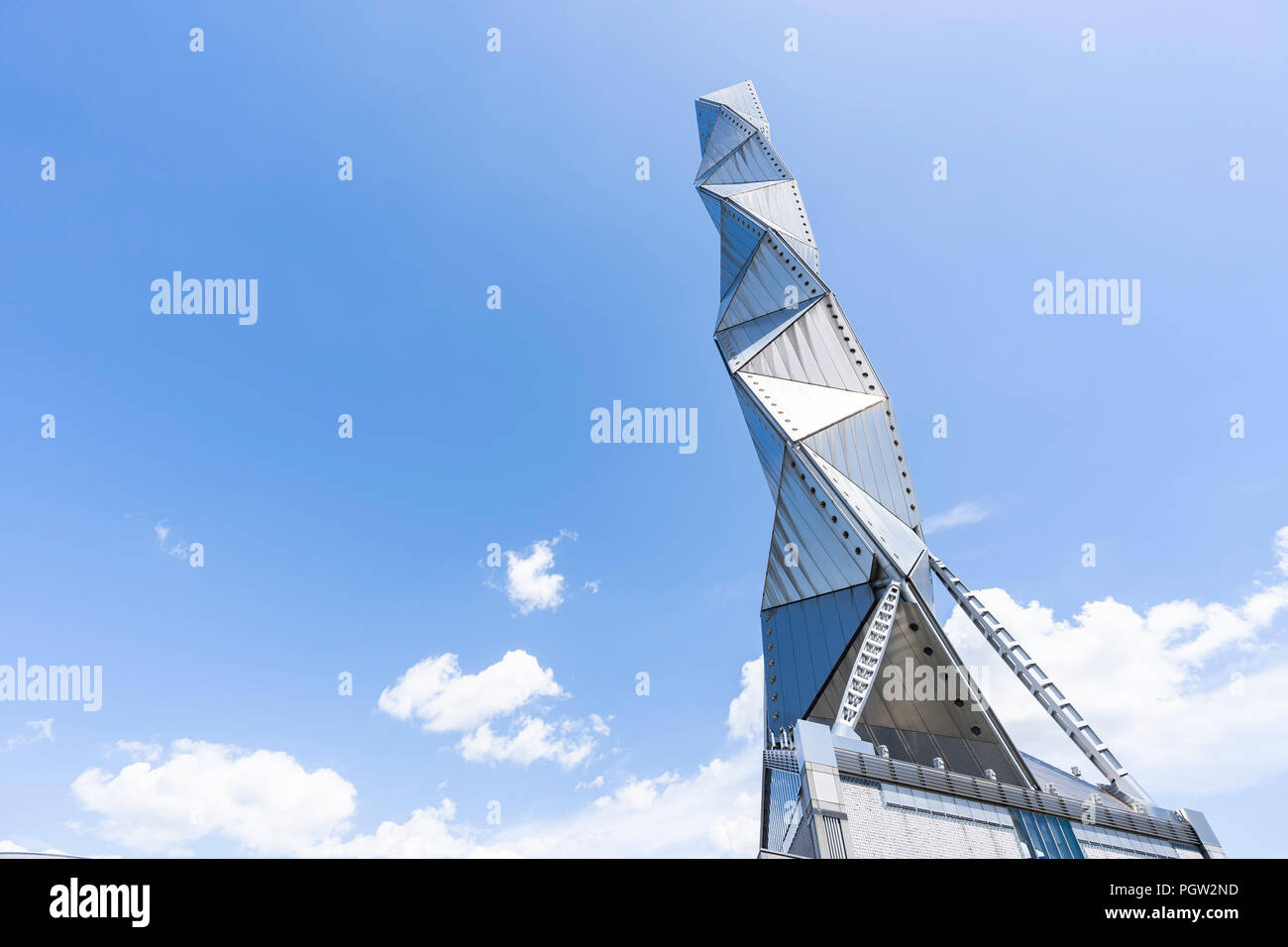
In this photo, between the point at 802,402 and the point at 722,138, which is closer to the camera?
the point at 802,402

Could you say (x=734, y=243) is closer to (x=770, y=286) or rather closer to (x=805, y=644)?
(x=770, y=286)

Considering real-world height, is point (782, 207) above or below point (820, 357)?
above

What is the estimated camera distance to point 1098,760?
21.7 meters

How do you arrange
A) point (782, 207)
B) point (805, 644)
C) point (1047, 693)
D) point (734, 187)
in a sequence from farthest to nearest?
point (734, 187) < point (782, 207) < point (805, 644) < point (1047, 693)

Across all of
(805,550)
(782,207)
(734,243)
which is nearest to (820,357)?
(805,550)

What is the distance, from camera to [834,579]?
102ft

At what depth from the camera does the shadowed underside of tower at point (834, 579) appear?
21984 millimetres

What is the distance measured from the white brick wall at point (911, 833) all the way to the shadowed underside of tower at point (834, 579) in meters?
0.53

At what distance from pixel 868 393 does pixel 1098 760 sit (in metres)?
21.9

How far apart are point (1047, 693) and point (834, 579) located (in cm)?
1008

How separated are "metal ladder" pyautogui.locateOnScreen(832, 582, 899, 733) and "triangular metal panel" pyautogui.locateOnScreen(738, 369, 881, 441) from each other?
1060 centimetres

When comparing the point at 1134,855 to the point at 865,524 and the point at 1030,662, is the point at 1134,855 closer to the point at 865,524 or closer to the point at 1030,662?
the point at 1030,662
